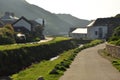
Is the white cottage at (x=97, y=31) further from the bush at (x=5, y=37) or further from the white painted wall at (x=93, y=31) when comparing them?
the bush at (x=5, y=37)

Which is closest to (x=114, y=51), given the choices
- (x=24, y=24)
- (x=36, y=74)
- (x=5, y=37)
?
(x=36, y=74)

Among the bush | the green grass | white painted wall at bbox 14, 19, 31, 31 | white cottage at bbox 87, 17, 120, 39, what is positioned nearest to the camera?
the green grass

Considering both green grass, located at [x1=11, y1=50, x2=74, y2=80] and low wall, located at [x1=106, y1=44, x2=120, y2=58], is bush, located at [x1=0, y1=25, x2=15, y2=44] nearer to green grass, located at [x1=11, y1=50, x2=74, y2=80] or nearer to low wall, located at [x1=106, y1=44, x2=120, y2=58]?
low wall, located at [x1=106, y1=44, x2=120, y2=58]

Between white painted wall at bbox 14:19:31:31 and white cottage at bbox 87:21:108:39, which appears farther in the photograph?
white cottage at bbox 87:21:108:39

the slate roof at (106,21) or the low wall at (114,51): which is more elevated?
the slate roof at (106,21)

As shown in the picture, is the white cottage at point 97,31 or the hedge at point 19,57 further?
the white cottage at point 97,31

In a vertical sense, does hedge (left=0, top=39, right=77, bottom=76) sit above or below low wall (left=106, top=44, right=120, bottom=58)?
below

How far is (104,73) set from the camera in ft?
107

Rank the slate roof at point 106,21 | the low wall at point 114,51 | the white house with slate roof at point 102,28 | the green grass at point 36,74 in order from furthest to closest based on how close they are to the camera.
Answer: the white house with slate roof at point 102,28, the slate roof at point 106,21, the low wall at point 114,51, the green grass at point 36,74

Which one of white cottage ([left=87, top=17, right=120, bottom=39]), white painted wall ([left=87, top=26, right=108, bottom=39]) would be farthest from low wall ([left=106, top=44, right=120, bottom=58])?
white painted wall ([left=87, top=26, right=108, bottom=39])

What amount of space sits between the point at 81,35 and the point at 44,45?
267 ft

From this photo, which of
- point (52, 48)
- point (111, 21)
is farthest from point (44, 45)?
point (111, 21)

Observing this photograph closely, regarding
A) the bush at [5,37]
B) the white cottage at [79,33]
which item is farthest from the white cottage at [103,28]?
the bush at [5,37]

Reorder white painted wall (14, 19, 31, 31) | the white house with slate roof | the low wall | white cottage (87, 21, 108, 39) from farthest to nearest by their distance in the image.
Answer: white cottage (87, 21, 108, 39), the white house with slate roof, white painted wall (14, 19, 31, 31), the low wall
